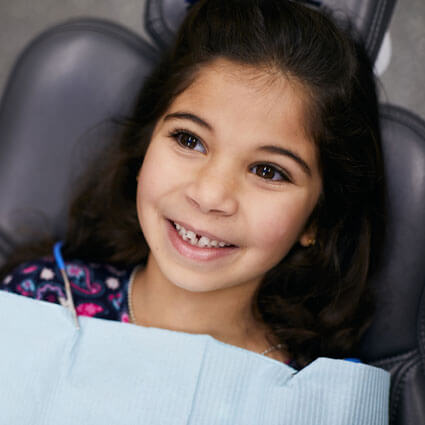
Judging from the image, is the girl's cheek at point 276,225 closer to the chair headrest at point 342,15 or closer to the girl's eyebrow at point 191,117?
the girl's eyebrow at point 191,117

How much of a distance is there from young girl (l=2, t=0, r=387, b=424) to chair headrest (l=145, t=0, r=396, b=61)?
0.26ft

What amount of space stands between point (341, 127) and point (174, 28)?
0.38 meters

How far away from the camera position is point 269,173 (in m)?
0.82

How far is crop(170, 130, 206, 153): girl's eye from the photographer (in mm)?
856

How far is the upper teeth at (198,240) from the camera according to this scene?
2.77ft

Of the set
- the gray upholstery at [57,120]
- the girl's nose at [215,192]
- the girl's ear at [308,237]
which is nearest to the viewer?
the girl's nose at [215,192]

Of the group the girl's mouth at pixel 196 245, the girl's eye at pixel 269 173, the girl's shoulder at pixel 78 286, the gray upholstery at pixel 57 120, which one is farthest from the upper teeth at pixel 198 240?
the gray upholstery at pixel 57 120

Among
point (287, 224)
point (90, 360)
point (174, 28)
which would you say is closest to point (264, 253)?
point (287, 224)

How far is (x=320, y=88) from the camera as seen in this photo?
2.69 feet

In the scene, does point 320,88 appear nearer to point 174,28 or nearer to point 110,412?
point 174,28

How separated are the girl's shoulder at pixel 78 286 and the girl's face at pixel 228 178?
183 mm

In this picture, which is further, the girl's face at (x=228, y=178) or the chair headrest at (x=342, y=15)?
the chair headrest at (x=342, y=15)

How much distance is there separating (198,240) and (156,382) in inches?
8.3

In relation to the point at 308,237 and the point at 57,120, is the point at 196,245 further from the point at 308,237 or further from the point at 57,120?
the point at 57,120
